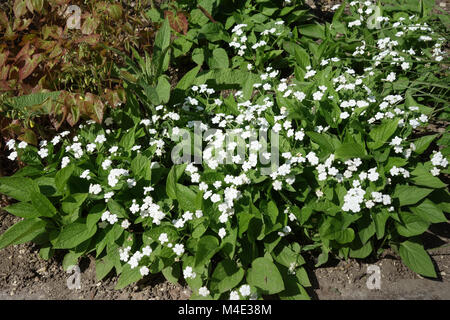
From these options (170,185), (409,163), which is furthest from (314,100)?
(170,185)

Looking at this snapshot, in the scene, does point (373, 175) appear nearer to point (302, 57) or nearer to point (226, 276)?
point (226, 276)

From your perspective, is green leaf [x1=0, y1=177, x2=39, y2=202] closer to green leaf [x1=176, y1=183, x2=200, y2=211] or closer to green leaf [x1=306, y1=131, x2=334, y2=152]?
green leaf [x1=176, y1=183, x2=200, y2=211]

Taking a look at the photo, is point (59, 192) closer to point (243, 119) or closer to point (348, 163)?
point (243, 119)

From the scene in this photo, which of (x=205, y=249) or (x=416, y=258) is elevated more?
(x=205, y=249)

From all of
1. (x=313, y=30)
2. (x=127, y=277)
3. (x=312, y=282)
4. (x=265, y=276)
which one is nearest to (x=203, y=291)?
(x=265, y=276)

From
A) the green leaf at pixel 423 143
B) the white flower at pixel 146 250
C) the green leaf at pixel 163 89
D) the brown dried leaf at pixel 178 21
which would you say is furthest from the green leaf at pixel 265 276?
the brown dried leaf at pixel 178 21

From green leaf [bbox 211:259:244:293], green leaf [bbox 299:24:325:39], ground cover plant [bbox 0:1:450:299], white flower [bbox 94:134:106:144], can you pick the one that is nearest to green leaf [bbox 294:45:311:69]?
ground cover plant [bbox 0:1:450:299]

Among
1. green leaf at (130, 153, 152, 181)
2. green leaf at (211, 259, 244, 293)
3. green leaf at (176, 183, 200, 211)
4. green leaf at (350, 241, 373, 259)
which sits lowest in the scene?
green leaf at (350, 241, 373, 259)

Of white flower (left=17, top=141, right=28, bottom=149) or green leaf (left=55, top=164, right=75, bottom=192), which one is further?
white flower (left=17, top=141, right=28, bottom=149)
